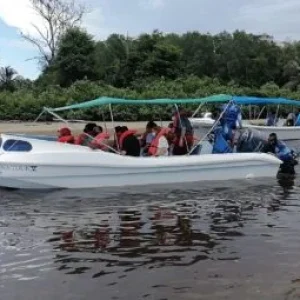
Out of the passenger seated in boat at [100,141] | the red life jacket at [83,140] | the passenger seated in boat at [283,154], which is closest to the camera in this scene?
the passenger seated in boat at [100,141]

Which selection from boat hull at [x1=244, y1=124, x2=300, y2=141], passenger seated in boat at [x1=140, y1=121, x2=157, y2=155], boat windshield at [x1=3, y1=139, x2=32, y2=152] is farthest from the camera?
boat hull at [x1=244, y1=124, x2=300, y2=141]

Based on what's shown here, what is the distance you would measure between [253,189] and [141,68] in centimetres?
3947

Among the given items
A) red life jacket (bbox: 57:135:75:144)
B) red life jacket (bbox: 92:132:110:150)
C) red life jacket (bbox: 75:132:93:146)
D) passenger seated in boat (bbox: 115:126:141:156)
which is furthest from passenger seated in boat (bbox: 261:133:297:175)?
red life jacket (bbox: 57:135:75:144)

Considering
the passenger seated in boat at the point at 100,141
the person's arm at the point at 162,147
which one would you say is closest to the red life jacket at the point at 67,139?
→ the passenger seated in boat at the point at 100,141

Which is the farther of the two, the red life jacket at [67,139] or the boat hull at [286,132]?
the boat hull at [286,132]

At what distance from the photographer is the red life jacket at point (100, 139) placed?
1336 cm

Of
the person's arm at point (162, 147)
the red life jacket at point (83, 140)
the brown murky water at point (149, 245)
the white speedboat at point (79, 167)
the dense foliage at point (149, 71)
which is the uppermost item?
the dense foliage at point (149, 71)

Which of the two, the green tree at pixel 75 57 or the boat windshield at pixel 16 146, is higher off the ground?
the green tree at pixel 75 57

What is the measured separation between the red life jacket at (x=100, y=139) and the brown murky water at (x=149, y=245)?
1.07 meters

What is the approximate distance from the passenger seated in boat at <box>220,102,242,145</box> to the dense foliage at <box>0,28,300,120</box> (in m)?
4.14

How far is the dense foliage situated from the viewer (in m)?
37.7

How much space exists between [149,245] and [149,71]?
44346 millimetres

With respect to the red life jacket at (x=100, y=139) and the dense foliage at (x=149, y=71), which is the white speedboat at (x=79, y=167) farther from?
the dense foliage at (x=149, y=71)

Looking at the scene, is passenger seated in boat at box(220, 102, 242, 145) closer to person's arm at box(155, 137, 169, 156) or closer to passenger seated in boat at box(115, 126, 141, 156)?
person's arm at box(155, 137, 169, 156)
